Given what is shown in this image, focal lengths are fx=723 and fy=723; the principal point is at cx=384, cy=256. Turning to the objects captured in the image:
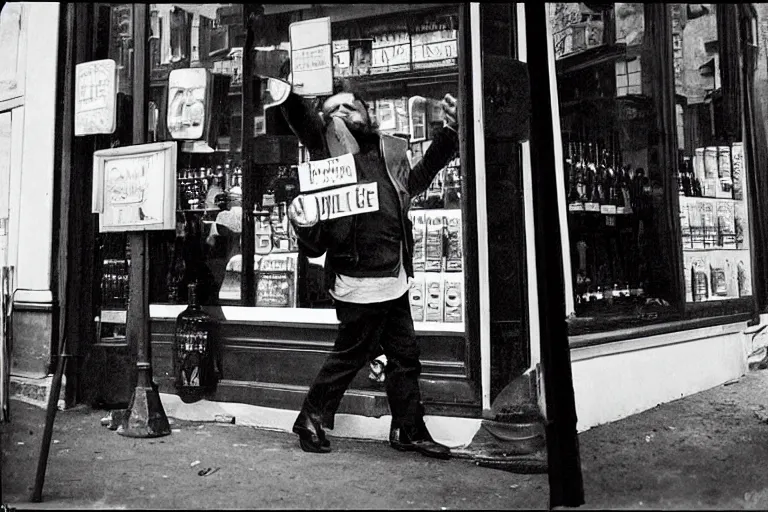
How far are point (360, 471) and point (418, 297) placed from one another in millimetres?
1318

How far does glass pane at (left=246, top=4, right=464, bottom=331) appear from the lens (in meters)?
5.00

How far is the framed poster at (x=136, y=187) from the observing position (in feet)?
17.3

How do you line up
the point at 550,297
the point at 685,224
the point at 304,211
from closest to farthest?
the point at 550,297 < the point at 304,211 < the point at 685,224

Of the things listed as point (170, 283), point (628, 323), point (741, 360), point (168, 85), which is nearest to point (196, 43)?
point (168, 85)

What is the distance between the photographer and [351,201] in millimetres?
4816

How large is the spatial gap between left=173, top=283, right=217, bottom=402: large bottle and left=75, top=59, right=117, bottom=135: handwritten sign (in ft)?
5.43

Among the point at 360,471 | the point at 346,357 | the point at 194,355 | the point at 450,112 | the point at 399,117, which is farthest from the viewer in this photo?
the point at 194,355

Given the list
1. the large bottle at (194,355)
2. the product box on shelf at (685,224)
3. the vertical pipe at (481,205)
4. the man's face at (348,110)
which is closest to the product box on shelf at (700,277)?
the product box on shelf at (685,224)

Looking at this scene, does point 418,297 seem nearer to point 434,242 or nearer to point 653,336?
point 434,242

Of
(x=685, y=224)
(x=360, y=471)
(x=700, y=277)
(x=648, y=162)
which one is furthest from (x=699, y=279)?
(x=360, y=471)

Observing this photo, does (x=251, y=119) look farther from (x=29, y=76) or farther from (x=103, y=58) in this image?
(x=29, y=76)

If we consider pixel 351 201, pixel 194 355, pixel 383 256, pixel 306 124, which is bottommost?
pixel 194 355

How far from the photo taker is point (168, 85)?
578cm

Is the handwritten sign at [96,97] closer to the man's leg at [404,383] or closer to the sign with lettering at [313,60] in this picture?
the sign with lettering at [313,60]
